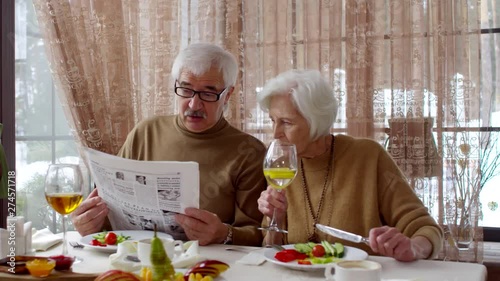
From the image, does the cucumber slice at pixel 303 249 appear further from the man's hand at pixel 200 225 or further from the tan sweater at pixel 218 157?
the tan sweater at pixel 218 157

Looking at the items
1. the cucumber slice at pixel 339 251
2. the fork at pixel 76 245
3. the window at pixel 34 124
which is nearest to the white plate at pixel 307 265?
the cucumber slice at pixel 339 251

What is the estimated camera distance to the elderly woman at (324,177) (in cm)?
187

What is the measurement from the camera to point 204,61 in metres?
2.16

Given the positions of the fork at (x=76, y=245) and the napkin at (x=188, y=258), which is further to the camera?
the fork at (x=76, y=245)

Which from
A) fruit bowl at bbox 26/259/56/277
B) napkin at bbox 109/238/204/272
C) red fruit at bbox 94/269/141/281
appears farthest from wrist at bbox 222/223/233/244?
red fruit at bbox 94/269/141/281

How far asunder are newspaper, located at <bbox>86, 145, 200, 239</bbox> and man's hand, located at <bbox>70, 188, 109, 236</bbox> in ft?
0.09

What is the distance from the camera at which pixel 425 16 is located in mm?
2639

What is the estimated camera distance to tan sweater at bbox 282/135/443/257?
1855 millimetres

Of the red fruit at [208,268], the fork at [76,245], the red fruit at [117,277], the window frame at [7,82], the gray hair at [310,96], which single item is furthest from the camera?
the window frame at [7,82]

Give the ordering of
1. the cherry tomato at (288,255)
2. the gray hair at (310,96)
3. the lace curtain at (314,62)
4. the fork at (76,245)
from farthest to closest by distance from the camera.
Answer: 1. the lace curtain at (314,62)
2. the gray hair at (310,96)
3. the fork at (76,245)
4. the cherry tomato at (288,255)

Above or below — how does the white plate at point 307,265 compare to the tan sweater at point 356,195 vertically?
below

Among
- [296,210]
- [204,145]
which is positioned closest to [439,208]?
[296,210]

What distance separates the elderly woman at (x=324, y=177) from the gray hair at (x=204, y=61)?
0.90ft

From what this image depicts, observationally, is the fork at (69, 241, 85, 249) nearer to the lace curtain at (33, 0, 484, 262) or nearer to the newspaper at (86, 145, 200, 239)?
the newspaper at (86, 145, 200, 239)
